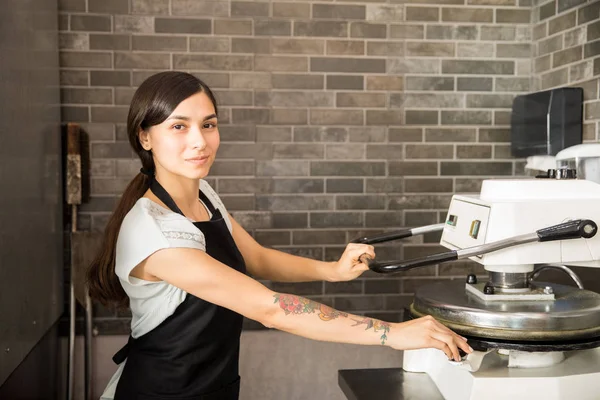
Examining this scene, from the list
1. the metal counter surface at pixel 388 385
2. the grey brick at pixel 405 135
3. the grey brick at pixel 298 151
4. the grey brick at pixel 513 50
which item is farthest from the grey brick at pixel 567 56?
the metal counter surface at pixel 388 385

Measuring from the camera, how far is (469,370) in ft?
5.49

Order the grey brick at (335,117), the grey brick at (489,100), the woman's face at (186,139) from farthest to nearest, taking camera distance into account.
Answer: the grey brick at (489,100) → the grey brick at (335,117) → the woman's face at (186,139)

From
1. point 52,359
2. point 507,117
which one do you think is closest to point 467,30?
point 507,117

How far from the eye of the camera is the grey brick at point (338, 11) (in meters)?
3.51

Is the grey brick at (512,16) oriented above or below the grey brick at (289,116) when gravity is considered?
above

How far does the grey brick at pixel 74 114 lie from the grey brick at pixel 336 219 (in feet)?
3.97

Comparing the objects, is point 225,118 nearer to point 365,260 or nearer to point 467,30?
point 467,30

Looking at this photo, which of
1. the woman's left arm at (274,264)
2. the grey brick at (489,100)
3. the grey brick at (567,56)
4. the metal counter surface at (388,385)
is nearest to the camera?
the metal counter surface at (388,385)

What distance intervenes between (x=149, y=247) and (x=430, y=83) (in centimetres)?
218

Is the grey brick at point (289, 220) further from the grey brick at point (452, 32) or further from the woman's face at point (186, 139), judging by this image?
the woman's face at point (186, 139)

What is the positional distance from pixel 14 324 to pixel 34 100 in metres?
0.91

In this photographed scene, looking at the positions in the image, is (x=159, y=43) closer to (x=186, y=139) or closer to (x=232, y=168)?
(x=232, y=168)

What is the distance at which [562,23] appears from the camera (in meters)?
3.36

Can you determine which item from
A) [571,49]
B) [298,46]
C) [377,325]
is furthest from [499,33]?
→ [377,325]
